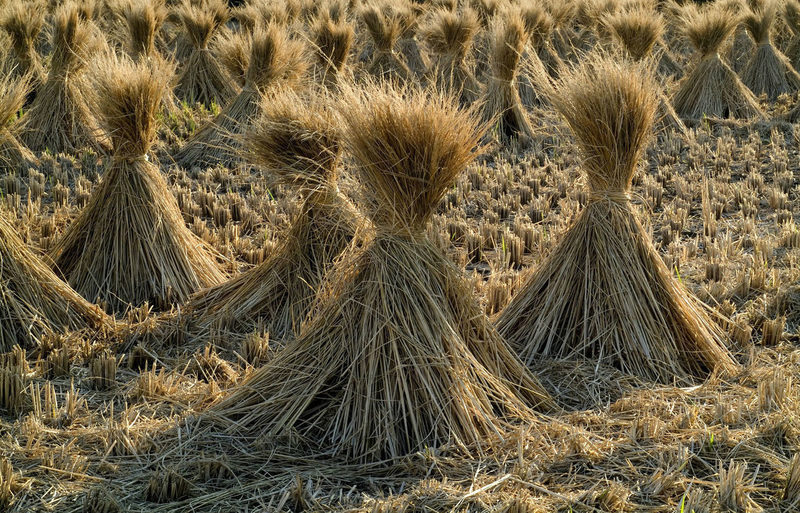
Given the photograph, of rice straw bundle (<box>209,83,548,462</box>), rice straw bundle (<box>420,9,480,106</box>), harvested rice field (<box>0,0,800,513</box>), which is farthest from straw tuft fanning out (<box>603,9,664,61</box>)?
rice straw bundle (<box>209,83,548,462</box>)

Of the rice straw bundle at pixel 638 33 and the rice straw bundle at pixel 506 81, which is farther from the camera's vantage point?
the rice straw bundle at pixel 638 33

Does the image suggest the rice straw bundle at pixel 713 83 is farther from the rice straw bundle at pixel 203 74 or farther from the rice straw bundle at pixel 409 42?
the rice straw bundle at pixel 203 74

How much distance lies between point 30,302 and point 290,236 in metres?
1.24

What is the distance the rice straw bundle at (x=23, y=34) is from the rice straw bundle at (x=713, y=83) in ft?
21.3

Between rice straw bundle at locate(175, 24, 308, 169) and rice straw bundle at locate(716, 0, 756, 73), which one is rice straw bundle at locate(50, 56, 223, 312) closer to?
rice straw bundle at locate(175, 24, 308, 169)

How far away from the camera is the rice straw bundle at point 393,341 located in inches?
118

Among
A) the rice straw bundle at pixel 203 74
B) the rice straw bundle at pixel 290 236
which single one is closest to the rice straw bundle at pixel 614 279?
the rice straw bundle at pixel 290 236

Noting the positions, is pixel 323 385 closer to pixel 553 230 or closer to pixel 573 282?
pixel 573 282

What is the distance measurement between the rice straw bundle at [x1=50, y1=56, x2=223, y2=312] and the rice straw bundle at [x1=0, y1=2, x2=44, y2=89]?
3911 mm

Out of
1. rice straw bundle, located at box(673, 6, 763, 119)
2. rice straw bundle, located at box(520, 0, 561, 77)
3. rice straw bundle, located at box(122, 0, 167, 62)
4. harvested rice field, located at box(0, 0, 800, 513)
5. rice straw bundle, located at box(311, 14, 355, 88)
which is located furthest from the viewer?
rice straw bundle, located at box(520, 0, 561, 77)

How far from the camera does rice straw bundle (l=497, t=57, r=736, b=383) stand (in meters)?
3.62

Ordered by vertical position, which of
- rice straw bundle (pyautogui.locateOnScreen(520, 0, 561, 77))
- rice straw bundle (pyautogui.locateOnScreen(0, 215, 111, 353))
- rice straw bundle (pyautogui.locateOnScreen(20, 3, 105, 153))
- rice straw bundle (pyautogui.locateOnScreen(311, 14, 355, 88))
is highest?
rice straw bundle (pyautogui.locateOnScreen(520, 0, 561, 77))

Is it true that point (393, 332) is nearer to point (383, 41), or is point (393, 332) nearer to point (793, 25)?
point (383, 41)

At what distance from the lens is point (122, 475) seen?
113 inches
